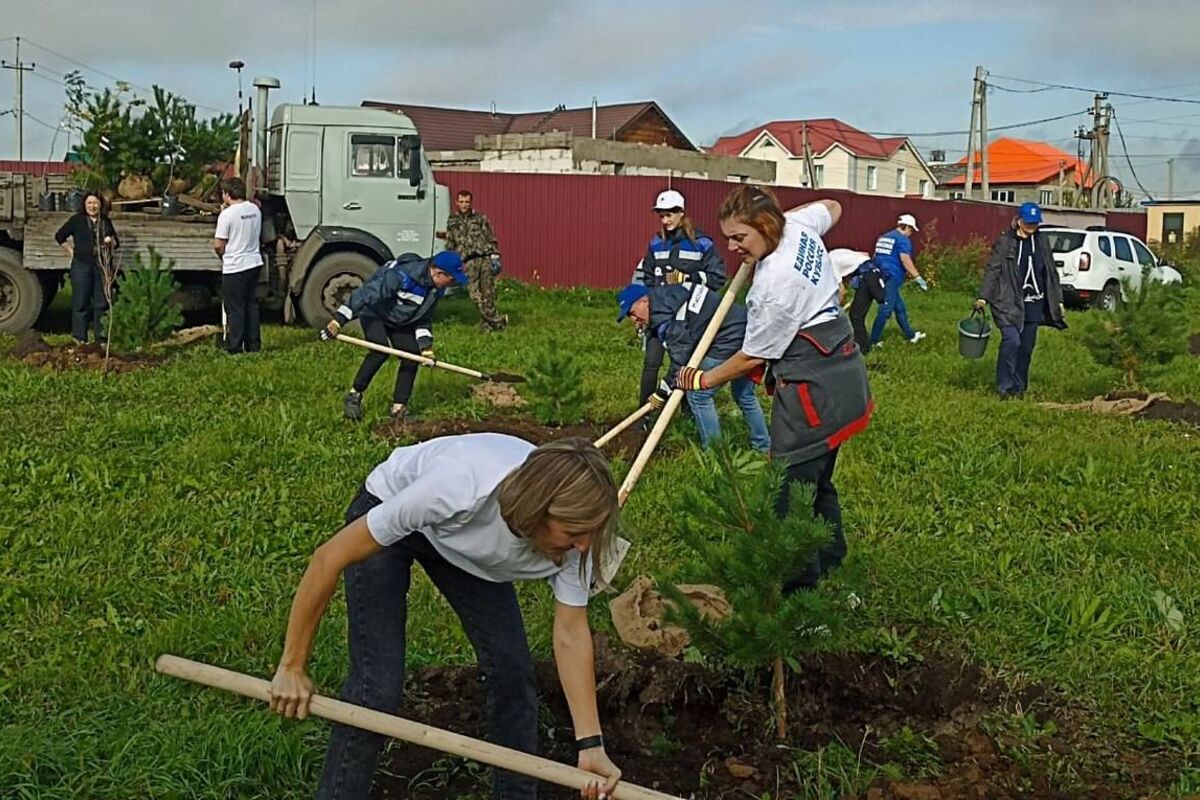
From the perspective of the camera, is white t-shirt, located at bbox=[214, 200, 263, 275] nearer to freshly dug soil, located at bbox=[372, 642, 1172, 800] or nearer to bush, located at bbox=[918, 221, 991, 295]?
freshly dug soil, located at bbox=[372, 642, 1172, 800]

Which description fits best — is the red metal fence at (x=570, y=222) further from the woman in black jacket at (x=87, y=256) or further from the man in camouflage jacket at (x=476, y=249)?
the woman in black jacket at (x=87, y=256)

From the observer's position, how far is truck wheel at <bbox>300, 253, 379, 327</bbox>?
13.5m

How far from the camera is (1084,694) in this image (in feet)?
13.7

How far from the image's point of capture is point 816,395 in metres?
4.58

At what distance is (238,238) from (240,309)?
25.4 inches

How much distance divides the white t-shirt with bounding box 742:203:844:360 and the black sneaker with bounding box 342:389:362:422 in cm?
428

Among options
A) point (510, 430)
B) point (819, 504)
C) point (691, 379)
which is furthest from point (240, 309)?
point (819, 504)

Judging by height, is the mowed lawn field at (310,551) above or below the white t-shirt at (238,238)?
below

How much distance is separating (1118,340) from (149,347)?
8273mm

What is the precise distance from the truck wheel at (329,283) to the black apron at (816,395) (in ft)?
31.3

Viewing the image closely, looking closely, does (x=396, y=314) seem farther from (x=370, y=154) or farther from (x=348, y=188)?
(x=370, y=154)

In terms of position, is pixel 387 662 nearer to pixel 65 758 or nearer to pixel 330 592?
pixel 330 592

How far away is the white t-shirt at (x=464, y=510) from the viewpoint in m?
2.86

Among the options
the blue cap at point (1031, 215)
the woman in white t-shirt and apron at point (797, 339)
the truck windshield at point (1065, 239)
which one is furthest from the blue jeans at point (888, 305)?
the woman in white t-shirt and apron at point (797, 339)
